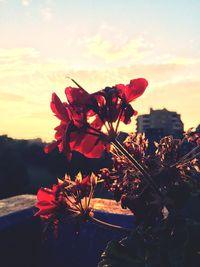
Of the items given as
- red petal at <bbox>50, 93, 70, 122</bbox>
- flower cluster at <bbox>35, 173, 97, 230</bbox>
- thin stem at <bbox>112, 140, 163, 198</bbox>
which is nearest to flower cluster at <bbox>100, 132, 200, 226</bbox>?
thin stem at <bbox>112, 140, 163, 198</bbox>

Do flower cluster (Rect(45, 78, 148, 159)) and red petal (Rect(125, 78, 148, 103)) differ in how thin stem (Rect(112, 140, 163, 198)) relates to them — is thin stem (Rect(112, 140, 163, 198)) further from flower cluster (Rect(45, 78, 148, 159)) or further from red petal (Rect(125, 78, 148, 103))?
red petal (Rect(125, 78, 148, 103))

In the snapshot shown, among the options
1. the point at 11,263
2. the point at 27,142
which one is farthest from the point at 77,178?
the point at 27,142

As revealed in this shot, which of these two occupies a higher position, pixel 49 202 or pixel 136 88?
pixel 136 88

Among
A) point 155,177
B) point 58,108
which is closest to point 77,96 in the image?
point 58,108

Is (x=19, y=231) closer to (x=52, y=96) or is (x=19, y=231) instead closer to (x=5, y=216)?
(x=5, y=216)

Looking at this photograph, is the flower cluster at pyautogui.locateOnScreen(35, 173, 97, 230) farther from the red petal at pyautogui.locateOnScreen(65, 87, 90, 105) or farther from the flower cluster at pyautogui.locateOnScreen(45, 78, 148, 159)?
the red petal at pyautogui.locateOnScreen(65, 87, 90, 105)

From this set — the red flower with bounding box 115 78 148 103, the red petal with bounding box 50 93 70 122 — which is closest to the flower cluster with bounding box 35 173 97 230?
the red petal with bounding box 50 93 70 122

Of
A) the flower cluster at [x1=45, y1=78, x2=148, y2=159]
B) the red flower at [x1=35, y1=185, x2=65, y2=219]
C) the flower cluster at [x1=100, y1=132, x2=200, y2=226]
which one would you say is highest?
the flower cluster at [x1=45, y1=78, x2=148, y2=159]

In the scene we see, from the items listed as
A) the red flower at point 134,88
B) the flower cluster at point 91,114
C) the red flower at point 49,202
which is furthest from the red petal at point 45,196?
the red flower at point 134,88

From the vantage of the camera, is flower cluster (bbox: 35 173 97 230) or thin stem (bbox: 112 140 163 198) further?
flower cluster (bbox: 35 173 97 230)

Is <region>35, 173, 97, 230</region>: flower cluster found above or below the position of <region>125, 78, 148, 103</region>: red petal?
below

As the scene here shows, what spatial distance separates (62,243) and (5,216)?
1.83ft

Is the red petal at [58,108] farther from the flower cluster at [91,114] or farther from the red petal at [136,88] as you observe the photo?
the red petal at [136,88]

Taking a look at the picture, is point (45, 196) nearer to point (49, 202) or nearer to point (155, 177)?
point (49, 202)
